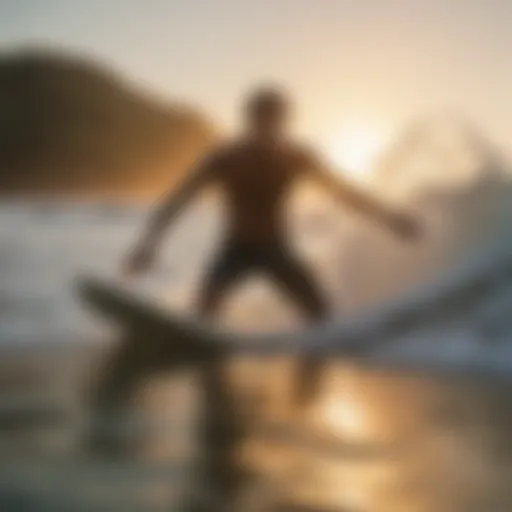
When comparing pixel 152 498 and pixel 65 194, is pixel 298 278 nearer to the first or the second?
pixel 65 194

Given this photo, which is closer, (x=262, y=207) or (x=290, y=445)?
(x=290, y=445)

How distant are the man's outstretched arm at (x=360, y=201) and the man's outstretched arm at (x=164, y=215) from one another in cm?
15

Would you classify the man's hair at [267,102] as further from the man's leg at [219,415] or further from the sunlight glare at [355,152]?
the man's leg at [219,415]

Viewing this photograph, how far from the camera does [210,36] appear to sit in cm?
126

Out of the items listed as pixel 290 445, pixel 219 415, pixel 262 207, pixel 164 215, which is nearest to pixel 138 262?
pixel 164 215

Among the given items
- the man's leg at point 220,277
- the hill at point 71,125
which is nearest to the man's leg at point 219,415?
the man's leg at point 220,277

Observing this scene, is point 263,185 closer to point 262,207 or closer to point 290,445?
point 262,207

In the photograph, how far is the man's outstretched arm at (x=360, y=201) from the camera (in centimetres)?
121

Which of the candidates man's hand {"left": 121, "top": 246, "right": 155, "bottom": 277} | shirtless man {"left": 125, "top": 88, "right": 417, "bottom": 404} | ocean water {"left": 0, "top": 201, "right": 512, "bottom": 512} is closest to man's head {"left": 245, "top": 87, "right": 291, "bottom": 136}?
shirtless man {"left": 125, "top": 88, "right": 417, "bottom": 404}

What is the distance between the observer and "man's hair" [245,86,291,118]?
1.21 m

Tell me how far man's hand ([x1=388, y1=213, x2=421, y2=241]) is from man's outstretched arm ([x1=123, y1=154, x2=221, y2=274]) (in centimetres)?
26

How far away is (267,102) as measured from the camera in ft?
3.99

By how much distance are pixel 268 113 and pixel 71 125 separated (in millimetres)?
287

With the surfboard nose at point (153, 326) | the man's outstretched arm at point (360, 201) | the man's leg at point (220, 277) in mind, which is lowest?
the surfboard nose at point (153, 326)
